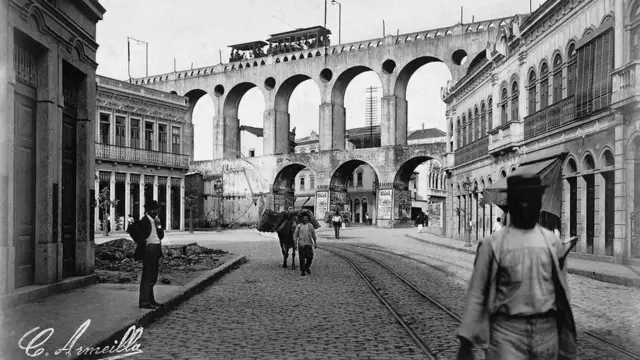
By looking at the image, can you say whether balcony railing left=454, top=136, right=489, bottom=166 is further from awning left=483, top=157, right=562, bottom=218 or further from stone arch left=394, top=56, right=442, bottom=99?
stone arch left=394, top=56, right=442, bottom=99

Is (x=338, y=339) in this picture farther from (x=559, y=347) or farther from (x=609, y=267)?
(x=609, y=267)

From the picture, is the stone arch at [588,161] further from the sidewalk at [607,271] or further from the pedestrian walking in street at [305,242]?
the pedestrian walking in street at [305,242]

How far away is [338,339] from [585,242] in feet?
48.9

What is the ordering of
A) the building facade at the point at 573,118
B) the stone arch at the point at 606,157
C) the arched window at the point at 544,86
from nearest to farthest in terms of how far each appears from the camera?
the building facade at the point at 573,118 < the stone arch at the point at 606,157 < the arched window at the point at 544,86

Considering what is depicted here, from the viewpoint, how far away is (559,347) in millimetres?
3324

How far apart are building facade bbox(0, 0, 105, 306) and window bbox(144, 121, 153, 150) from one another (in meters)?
32.2

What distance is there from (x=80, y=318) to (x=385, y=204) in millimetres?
45670

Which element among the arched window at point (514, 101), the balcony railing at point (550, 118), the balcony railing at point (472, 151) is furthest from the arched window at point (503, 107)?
the balcony railing at point (550, 118)

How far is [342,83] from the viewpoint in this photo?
57344mm

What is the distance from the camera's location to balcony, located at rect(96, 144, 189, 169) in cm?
4035

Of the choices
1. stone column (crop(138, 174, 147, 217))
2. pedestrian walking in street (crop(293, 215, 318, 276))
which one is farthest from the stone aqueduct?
pedestrian walking in street (crop(293, 215, 318, 276))

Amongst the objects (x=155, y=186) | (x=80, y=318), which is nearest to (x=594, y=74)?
(x=80, y=318)

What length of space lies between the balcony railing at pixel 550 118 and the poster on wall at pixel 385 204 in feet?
90.5
